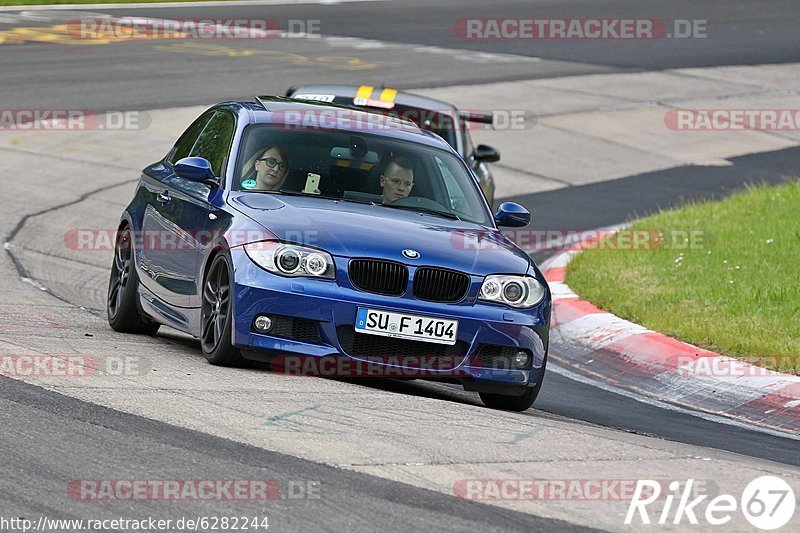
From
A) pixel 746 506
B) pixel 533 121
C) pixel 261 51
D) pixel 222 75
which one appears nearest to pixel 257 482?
pixel 746 506

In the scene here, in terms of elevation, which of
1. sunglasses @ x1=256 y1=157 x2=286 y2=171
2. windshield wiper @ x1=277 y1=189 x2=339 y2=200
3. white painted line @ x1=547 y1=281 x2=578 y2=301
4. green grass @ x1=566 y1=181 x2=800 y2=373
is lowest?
white painted line @ x1=547 y1=281 x2=578 y2=301

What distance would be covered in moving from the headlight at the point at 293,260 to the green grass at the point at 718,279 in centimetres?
331

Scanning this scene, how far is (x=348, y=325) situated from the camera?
8070mm

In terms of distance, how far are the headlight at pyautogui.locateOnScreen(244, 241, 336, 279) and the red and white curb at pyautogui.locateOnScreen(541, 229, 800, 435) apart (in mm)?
2747

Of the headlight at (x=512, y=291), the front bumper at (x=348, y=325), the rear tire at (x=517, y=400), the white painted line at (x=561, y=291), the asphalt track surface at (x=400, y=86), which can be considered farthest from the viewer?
the white painted line at (x=561, y=291)

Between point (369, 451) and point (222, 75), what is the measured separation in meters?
19.1

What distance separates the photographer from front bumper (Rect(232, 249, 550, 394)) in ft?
26.4

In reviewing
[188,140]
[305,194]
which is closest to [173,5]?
[188,140]

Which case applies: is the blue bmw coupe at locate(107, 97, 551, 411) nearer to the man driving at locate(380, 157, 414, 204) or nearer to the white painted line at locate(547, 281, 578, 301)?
the man driving at locate(380, 157, 414, 204)

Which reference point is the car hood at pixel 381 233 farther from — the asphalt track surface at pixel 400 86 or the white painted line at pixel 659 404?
the white painted line at pixel 659 404

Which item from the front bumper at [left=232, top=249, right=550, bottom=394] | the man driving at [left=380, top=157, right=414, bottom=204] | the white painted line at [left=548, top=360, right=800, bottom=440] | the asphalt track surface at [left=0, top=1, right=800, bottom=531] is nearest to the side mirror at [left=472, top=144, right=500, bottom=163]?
the asphalt track surface at [left=0, top=1, right=800, bottom=531]

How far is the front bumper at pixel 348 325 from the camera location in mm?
8055

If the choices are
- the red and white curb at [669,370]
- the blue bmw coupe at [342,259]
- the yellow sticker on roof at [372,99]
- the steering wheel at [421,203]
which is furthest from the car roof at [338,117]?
the yellow sticker on roof at [372,99]

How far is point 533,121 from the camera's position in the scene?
23.1 metres
